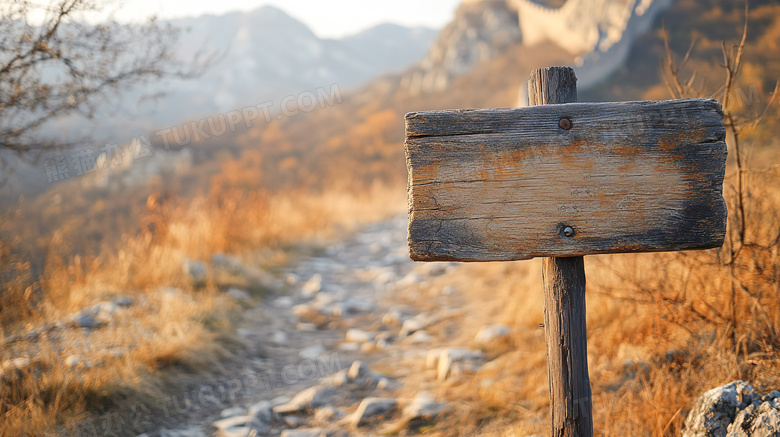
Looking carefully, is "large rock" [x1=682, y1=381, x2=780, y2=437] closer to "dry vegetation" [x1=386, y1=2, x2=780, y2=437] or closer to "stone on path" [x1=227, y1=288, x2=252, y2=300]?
"dry vegetation" [x1=386, y1=2, x2=780, y2=437]

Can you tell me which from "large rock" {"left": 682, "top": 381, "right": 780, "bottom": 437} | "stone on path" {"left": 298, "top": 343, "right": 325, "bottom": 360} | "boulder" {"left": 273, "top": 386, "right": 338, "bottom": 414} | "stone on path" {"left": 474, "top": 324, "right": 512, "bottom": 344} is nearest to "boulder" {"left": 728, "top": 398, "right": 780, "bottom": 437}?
"large rock" {"left": 682, "top": 381, "right": 780, "bottom": 437}

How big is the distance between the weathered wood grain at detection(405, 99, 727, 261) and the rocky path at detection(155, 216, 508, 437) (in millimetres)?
1654

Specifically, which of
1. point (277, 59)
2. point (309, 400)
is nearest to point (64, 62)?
point (309, 400)

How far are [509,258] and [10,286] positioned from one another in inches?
137

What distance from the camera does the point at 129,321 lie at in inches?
145

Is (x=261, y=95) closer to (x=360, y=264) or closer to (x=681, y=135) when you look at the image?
(x=360, y=264)

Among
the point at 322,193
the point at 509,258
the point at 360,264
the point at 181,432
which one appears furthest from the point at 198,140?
the point at 509,258

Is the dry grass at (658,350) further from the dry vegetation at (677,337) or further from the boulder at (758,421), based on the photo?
the boulder at (758,421)

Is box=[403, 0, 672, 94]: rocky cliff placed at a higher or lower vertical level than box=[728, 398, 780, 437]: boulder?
higher

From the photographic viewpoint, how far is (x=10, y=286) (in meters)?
3.24

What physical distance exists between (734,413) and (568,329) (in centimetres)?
72

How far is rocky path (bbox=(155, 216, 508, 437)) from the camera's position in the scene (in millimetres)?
2832

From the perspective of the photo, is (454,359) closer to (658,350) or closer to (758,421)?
(658,350)

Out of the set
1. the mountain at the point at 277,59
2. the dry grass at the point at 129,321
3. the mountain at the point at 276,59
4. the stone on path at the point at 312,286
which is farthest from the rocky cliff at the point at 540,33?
the mountain at the point at 277,59
